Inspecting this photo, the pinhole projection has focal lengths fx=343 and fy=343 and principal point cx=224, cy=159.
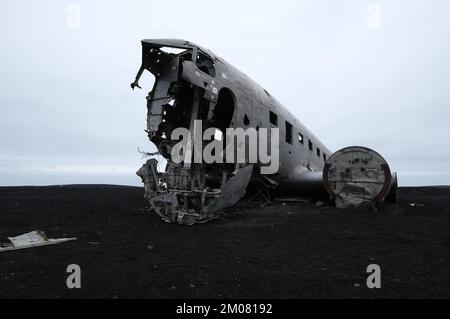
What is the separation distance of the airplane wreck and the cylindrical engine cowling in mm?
33

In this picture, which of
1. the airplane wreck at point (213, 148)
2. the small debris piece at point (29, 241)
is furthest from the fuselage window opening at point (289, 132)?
the small debris piece at point (29, 241)

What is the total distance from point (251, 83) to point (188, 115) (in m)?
2.79

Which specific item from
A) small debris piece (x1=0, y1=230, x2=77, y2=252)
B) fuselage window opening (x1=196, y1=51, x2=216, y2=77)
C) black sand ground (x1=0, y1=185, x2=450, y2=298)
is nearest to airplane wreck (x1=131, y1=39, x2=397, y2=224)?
fuselage window opening (x1=196, y1=51, x2=216, y2=77)

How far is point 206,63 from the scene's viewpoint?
464 inches

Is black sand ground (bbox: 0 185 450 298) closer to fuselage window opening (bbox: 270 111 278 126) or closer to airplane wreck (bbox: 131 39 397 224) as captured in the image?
airplane wreck (bbox: 131 39 397 224)

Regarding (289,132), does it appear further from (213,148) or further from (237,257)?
(237,257)

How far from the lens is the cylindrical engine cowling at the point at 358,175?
40.2 feet

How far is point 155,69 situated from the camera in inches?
461

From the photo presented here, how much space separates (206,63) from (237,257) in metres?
7.52

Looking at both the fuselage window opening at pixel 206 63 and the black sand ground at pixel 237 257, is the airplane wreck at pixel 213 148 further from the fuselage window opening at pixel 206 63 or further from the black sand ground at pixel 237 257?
the black sand ground at pixel 237 257

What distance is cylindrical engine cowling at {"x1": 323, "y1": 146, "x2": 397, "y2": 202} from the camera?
40.2 feet

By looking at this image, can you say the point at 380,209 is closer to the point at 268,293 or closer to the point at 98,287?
the point at 268,293

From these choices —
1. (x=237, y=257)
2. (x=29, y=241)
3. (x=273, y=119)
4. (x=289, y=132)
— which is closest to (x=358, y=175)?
(x=273, y=119)
